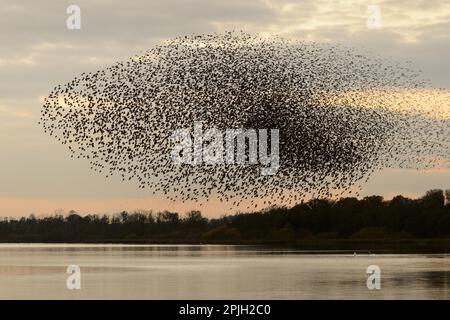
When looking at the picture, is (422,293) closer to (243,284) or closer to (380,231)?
(243,284)

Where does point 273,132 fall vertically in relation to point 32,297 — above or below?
above

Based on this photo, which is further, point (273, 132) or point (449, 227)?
point (449, 227)

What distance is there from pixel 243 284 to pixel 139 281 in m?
6.29

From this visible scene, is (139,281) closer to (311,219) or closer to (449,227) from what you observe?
(449,227)

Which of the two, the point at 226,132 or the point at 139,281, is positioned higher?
the point at 226,132

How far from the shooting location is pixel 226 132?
53.1m

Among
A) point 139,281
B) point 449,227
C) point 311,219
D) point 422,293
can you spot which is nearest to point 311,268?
point 139,281

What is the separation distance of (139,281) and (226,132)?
9.22 m

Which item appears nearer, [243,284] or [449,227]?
[243,284]
